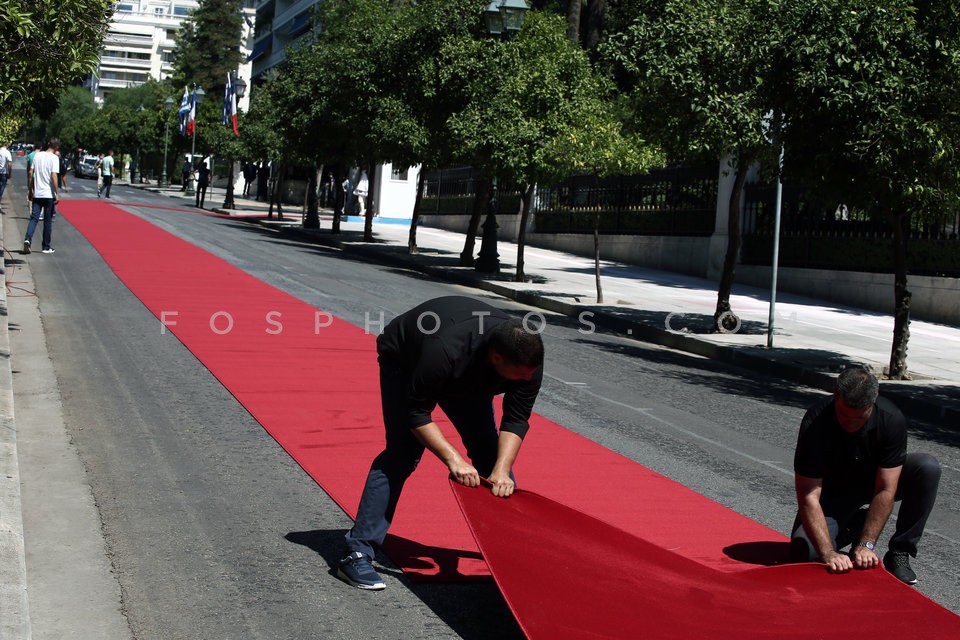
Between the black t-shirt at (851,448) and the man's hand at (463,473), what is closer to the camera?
the man's hand at (463,473)

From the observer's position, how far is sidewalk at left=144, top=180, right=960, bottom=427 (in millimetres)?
14492

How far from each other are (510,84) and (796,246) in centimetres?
724

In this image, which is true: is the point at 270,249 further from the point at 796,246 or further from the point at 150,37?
the point at 150,37

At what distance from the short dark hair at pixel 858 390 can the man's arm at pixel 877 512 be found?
1.47 ft

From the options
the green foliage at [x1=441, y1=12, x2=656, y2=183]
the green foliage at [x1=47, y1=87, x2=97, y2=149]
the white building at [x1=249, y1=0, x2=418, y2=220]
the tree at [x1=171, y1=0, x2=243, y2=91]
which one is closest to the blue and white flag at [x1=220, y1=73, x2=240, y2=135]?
the white building at [x1=249, y1=0, x2=418, y2=220]

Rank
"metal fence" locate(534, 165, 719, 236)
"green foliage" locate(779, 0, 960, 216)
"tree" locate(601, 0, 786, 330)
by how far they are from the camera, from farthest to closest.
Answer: "metal fence" locate(534, 165, 719, 236) < "tree" locate(601, 0, 786, 330) < "green foliage" locate(779, 0, 960, 216)

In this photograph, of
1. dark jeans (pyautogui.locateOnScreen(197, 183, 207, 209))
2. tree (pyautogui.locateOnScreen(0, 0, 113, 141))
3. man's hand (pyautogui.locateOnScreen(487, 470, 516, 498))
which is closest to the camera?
man's hand (pyautogui.locateOnScreen(487, 470, 516, 498))

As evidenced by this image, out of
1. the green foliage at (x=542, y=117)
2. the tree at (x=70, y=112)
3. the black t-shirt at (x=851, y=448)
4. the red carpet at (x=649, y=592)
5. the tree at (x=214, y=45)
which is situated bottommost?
the red carpet at (x=649, y=592)

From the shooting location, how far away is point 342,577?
5598 mm

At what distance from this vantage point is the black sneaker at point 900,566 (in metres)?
6.03

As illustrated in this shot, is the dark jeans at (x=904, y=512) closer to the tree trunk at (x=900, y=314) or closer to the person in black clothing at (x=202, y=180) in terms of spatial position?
the tree trunk at (x=900, y=314)

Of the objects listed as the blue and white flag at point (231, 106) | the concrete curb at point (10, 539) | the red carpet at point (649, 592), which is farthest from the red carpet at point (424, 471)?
the blue and white flag at point (231, 106)

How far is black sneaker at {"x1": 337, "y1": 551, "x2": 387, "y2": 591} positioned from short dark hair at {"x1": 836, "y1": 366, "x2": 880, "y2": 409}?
2.39m

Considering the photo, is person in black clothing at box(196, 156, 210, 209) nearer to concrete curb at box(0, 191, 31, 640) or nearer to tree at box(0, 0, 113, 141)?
tree at box(0, 0, 113, 141)
